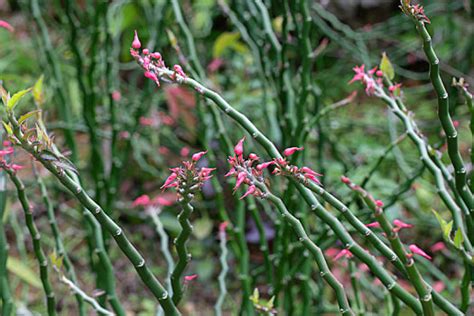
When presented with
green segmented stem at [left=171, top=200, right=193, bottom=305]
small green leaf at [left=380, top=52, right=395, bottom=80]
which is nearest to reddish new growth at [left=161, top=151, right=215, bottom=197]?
green segmented stem at [left=171, top=200, right=193, bottom=305]

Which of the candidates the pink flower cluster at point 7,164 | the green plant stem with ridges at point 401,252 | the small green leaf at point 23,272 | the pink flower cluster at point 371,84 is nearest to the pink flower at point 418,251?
the green plant stem with ridges at point 401,252

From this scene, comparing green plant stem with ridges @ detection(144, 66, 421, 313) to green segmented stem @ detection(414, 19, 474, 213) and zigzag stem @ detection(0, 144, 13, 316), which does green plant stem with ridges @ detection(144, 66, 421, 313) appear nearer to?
green segmented stem @ detection(414, 19, 474, 213)

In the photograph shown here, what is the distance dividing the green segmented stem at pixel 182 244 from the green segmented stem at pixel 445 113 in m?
0.24

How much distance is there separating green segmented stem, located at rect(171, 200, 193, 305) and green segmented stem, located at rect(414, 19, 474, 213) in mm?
242

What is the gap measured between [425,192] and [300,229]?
122 centimetres

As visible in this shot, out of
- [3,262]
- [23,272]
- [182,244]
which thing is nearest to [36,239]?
[3,262]

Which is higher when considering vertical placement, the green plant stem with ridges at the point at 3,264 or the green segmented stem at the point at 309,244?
the green plant stem with ridges at the point at 3,264

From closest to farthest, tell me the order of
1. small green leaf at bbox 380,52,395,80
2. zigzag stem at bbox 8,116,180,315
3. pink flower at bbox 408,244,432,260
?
zigzag stem at bbox 8,116,180,315
pink flower at bbox 408,244,432,260
small green leaf at bbox 380,52,395,80

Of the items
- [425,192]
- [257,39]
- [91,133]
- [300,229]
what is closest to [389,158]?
[425,192]

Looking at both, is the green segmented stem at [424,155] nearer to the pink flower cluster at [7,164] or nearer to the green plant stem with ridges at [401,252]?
the green plant stem with ridges at [401,252]

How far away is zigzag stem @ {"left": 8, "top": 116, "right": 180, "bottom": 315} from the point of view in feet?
1.45

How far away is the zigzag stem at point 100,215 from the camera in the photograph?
442 mm

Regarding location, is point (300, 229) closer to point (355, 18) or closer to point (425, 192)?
point (425, 192)

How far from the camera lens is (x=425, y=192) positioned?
5.40ft
